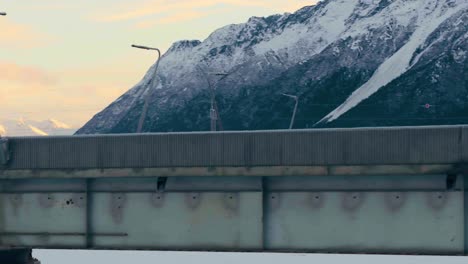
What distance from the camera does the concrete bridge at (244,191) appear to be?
32812 mm

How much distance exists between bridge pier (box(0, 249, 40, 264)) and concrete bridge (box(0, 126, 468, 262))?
21.4 ft

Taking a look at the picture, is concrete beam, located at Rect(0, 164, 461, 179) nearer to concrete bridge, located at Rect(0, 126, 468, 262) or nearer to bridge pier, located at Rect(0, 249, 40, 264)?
concrete bridge, located at Rect(0, 126, 468, 262)

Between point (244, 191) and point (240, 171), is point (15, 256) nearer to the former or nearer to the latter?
point (244, 191)

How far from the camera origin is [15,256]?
4381 cm

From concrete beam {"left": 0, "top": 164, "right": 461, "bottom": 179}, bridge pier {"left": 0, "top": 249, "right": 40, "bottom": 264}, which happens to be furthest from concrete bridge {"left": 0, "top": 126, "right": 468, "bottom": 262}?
bridge pier {"left": 0, "top": 249, "right": 40, "bottom": 264}

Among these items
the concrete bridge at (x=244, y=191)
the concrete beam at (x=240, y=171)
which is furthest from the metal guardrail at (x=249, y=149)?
the concrete beam at (x=240, y=171)

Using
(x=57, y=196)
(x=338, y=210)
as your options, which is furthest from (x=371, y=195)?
(x=57, y=196)

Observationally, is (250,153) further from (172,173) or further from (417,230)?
(417,230)

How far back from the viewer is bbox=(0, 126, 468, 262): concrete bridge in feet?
108

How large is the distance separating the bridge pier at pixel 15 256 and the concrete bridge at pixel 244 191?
6.54 meters

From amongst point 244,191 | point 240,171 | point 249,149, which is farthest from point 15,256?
point 249,149

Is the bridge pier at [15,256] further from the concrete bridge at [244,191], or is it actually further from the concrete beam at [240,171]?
the concrete beam at [240,171]

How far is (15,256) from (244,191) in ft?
44.7

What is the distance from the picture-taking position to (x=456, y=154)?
106 ft
